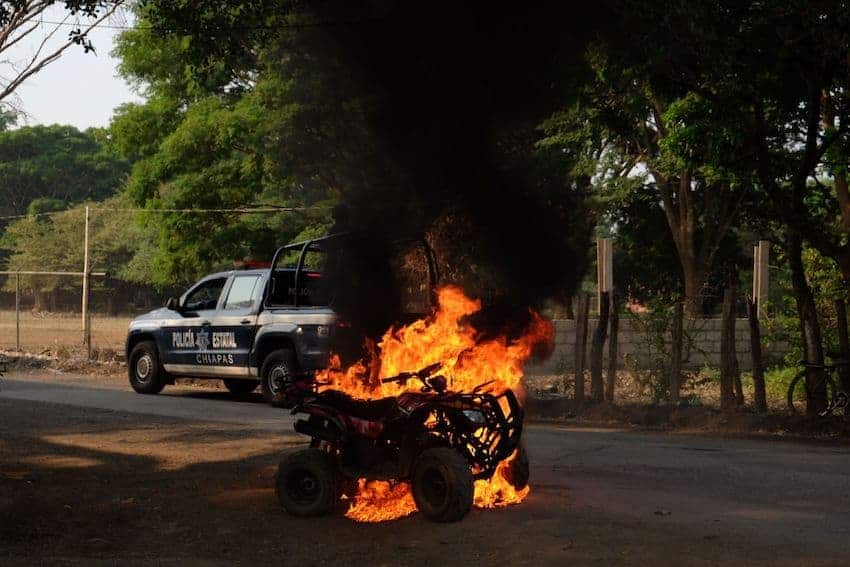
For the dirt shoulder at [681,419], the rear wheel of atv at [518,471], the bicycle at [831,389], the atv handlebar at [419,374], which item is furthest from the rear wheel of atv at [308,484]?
the bicycle at [831,389]

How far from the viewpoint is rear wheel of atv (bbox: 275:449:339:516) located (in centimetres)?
782

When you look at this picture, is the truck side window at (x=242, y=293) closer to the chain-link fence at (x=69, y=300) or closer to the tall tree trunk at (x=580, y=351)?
the tall tree trunk at (x=580, y=351)

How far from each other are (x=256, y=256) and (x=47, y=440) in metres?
14.9

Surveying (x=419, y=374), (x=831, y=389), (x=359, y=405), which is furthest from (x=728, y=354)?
(x=359, y=405)

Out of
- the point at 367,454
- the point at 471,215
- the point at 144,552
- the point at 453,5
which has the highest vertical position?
the point at 453,5

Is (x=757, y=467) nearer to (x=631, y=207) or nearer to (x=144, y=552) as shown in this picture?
(x=144, y=552)

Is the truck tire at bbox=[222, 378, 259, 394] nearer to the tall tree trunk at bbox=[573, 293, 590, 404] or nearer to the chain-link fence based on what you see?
the tall tree trunk at bbox=[573, 293, 590, 404]

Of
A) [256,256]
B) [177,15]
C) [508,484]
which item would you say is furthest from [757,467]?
[256,256]

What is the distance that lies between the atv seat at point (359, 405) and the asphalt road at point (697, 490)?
1274 millimetres

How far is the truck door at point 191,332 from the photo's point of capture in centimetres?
1691

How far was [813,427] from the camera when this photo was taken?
13258 mm

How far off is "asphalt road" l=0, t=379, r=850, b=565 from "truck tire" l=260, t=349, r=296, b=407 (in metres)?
1.31

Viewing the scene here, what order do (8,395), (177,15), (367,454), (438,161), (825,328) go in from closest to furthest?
1. (367,454)
2. (438,161)
3. (177,15)
4. (825,328)
5. (8,395)

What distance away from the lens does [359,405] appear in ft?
26.4
